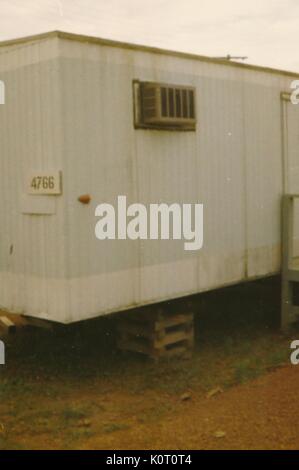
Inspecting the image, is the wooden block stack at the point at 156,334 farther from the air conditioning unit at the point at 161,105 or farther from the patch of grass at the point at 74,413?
the air conditioning unit at the point at 161,105

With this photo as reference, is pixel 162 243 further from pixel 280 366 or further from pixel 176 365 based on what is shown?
pixel 280 366

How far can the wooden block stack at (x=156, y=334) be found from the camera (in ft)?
24.7

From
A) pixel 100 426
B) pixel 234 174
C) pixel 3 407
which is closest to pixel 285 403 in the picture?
pixel 100 426

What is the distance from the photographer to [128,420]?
5.98 meters

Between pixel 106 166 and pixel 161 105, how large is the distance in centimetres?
98

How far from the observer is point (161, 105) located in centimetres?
706

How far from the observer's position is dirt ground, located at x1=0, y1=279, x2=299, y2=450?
18.0 ft

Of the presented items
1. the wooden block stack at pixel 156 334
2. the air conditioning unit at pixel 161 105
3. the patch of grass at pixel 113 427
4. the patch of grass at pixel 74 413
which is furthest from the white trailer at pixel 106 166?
the patch of grass at pixel 113 427

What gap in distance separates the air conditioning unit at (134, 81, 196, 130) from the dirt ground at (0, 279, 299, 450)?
2812mm

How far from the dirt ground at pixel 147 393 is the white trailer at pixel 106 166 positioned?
0.85 m

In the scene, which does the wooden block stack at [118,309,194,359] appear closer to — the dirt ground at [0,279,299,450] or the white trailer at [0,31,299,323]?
the dirt ground at [0,279,299,450]

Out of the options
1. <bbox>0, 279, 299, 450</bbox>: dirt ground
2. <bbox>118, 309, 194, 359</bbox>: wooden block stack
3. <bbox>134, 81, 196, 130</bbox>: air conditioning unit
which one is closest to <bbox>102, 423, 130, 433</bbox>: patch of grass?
<bbox>0, 279, 299, 450</bbox>: dirt ground

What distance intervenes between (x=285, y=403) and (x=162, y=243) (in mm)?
2289
